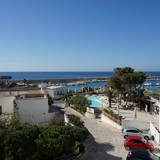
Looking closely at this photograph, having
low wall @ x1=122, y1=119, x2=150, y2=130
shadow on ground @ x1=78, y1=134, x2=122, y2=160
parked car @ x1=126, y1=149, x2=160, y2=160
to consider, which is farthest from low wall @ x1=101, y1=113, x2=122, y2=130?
parked car @ x1=126, y1=149, x2=160, y2=160

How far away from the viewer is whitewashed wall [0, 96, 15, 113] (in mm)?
25672

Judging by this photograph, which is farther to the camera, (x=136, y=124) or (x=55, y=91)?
(x=55, y=91)

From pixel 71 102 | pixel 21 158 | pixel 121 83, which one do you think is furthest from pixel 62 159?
pixel 121 83

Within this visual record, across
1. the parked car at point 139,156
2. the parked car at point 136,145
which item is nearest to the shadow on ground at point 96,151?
the parked car at point 136,145

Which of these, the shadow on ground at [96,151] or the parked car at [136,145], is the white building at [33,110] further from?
the parked car at [136,145]

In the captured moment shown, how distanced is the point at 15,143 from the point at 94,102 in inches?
1295

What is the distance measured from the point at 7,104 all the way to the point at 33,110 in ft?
12.5

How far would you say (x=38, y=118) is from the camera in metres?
24.1

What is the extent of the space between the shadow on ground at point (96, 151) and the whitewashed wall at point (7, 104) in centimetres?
1002

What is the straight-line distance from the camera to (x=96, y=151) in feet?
59.0

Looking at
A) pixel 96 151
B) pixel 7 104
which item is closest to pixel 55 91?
pixel 7 104

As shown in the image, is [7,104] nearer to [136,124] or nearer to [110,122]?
[110,122]

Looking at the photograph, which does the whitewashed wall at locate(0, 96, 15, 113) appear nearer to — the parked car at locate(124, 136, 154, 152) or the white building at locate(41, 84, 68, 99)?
the parked car at locate(124, 136, 154, 152)

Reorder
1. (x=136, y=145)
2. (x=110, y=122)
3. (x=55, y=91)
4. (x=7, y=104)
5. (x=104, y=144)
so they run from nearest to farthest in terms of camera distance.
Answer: (x=136, y=145), (x=104, y=144), (x=7, y=104), (x=110, y=122), (x=55, y=91)
